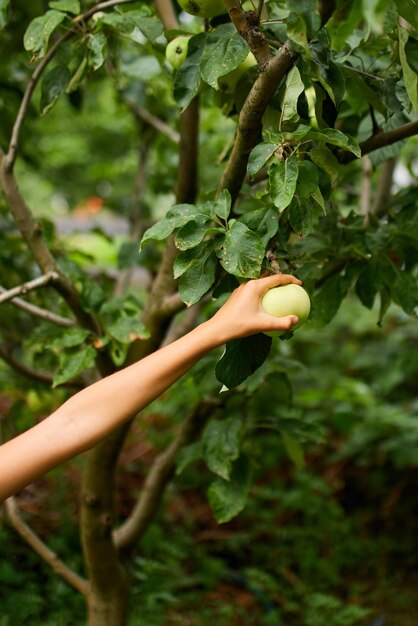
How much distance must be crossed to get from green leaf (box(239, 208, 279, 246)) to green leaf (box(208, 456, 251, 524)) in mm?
603

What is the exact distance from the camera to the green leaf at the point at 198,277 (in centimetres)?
84

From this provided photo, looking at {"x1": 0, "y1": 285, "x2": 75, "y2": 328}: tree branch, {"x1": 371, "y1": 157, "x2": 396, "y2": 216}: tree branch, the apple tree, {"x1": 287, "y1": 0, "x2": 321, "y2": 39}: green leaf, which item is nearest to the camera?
{"x1": 287, "y1": 0, "x2": 321, "y2": 39}: green leaf

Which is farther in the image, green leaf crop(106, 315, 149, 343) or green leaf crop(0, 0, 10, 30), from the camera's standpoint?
green leaf crop(106, 315, 149, 343)

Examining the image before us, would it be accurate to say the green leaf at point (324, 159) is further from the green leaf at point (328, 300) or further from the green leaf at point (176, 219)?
the green leaf at point (328, 300)

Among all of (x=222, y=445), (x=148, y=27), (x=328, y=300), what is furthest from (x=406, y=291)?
(x=148, y=27)

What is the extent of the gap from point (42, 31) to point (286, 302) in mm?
531

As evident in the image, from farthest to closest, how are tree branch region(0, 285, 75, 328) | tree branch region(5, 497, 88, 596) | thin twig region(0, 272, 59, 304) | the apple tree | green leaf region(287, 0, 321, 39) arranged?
tree branch region(5, 497, 88, 596) → tree branch region(0, 285, 75, 328) → thin twig region(0, 272, 59, 304) → the apple tree → green leaf region(287, 0, 321, 39)

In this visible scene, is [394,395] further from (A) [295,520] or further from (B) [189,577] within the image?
(B) [189,577]

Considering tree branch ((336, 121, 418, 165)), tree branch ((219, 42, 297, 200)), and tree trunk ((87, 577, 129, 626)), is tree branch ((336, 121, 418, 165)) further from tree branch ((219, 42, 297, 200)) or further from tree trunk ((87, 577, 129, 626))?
tree trunk ((87, 577, 129, 626))

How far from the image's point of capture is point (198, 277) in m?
0.85

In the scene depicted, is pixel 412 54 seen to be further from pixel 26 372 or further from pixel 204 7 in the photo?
pixel 26 372

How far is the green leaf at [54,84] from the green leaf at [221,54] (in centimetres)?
32

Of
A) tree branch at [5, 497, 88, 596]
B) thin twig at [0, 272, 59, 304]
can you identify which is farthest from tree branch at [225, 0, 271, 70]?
tree branch at [5, 497, 88, 596]

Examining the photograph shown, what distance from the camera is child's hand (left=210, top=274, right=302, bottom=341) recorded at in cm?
78
